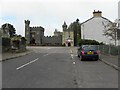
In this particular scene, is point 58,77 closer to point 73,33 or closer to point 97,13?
point 97,13

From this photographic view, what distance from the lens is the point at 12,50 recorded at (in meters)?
42.2

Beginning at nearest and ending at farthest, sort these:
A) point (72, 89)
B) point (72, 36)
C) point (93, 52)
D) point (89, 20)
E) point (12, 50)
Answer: point (72, 89), point (93, 52), point (12, 50), point (89, 20), point (72, 36)

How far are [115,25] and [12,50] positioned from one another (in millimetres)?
17021

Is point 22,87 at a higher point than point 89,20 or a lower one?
lower

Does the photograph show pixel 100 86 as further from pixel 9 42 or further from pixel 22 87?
pixel 9 42

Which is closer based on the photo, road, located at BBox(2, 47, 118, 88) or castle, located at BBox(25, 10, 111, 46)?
road, located at BBox(2, 47, 118, 88)

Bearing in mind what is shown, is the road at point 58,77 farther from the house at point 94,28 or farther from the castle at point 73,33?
the house at point 94,28

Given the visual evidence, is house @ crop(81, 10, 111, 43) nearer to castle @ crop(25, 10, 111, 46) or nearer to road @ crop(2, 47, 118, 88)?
castle @ crop(25, 10, 111, 46)

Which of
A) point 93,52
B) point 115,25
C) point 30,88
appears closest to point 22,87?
point 30,88

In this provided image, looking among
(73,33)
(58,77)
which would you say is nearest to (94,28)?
(73,33)

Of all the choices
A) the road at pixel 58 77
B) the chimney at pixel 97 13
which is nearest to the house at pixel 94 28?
the chimney at pixel 97 13

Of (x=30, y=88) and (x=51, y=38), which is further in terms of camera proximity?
(x=51, y=38)

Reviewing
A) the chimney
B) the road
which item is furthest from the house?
the road

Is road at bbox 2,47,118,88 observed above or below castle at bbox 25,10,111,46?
below
